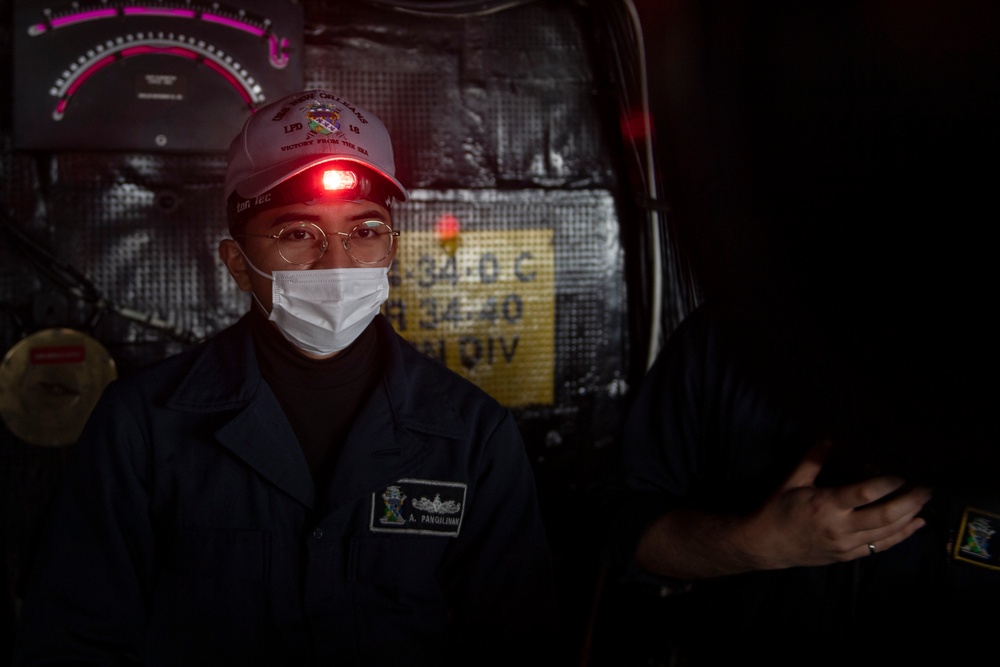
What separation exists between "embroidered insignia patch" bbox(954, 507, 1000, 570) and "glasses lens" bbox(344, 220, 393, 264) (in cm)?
115

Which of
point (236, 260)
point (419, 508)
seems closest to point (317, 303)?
point (236, 260)

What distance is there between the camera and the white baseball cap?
1.54 meters

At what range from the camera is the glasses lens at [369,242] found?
1599mm

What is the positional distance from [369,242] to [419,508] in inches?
22.1

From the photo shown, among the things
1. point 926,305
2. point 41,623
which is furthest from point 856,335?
point 41,623

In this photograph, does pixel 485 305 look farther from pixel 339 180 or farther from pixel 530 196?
pixel 339 180

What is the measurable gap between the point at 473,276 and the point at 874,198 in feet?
7.44

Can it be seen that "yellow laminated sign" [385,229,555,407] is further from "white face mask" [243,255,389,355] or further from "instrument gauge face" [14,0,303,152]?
"white face mask" [243,255,389,355]

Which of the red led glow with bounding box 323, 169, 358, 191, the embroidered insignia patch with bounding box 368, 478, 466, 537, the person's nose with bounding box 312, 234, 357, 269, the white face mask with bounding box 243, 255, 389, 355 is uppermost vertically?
the red led glow with bounding box 323, 169, 358, 191

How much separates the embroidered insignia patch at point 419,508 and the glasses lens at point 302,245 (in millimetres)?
494

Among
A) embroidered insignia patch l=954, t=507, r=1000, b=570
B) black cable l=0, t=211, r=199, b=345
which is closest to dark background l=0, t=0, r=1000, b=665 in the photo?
black cable l=0, t=211, r=199, b=345

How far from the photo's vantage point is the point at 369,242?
1.63m

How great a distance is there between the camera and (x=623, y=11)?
2.65 metres

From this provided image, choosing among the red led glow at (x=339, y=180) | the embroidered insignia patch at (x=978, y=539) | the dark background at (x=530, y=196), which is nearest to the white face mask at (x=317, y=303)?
the red led glow at (x=339, y=180)
